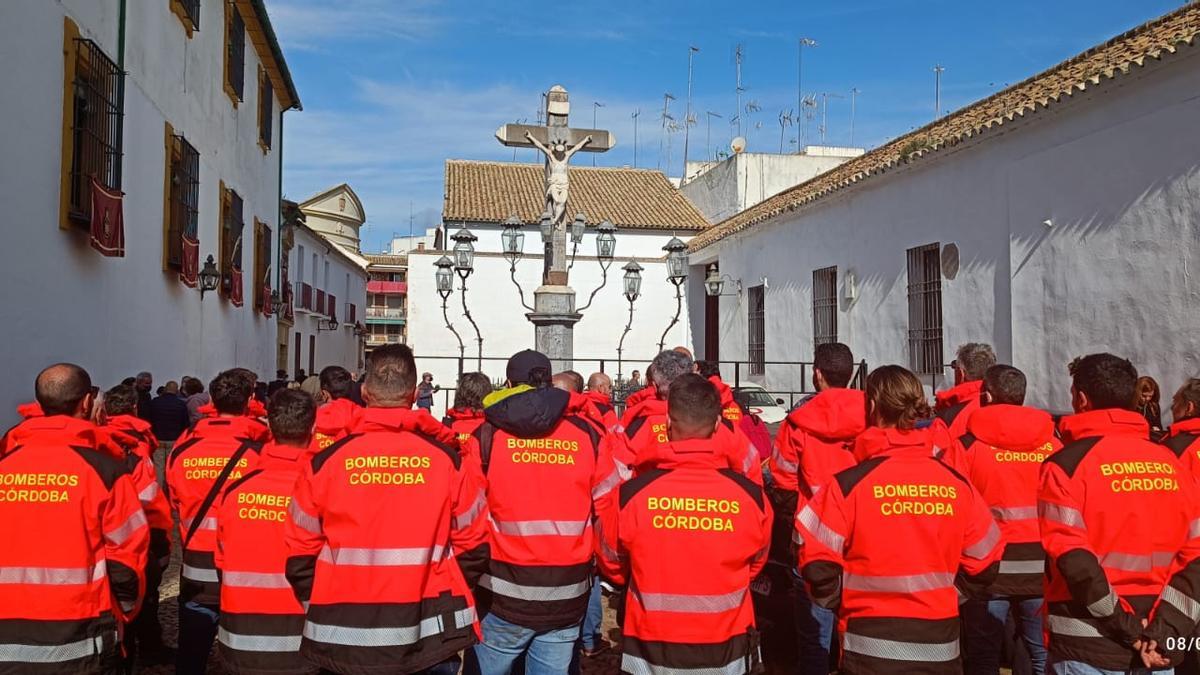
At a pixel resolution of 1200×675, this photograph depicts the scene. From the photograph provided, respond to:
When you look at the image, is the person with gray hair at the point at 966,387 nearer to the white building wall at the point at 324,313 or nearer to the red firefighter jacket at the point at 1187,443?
the red firefighter jacket at the point at 1187,443

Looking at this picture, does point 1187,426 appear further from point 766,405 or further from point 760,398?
point 760,398

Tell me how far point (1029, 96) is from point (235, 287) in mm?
11990

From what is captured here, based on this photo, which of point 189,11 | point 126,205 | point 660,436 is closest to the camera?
point 660,436

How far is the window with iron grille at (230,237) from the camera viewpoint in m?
14.0

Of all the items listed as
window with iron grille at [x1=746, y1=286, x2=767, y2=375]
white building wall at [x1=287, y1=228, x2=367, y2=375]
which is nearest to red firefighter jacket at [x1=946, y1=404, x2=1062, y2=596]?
window with iron grille at [x1=746, y1=286, x2=767, y2=375]

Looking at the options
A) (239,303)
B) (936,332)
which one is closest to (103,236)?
(239,303)

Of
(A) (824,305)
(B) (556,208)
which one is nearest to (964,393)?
(B) (556,208)

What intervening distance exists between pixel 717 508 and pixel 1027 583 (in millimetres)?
1911

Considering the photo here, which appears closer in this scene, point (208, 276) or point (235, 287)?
point (208, 276)

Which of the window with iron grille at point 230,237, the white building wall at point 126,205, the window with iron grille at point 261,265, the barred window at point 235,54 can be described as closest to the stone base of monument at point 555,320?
the white building wall at point 126,205

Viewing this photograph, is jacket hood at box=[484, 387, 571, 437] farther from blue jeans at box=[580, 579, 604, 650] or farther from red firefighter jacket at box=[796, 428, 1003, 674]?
blue jeans at box=[580, 579, 604, 650]

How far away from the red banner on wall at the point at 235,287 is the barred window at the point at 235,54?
9.21 ft

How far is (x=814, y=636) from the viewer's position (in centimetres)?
415

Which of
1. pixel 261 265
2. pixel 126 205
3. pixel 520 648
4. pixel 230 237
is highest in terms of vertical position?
pixel 230 237
